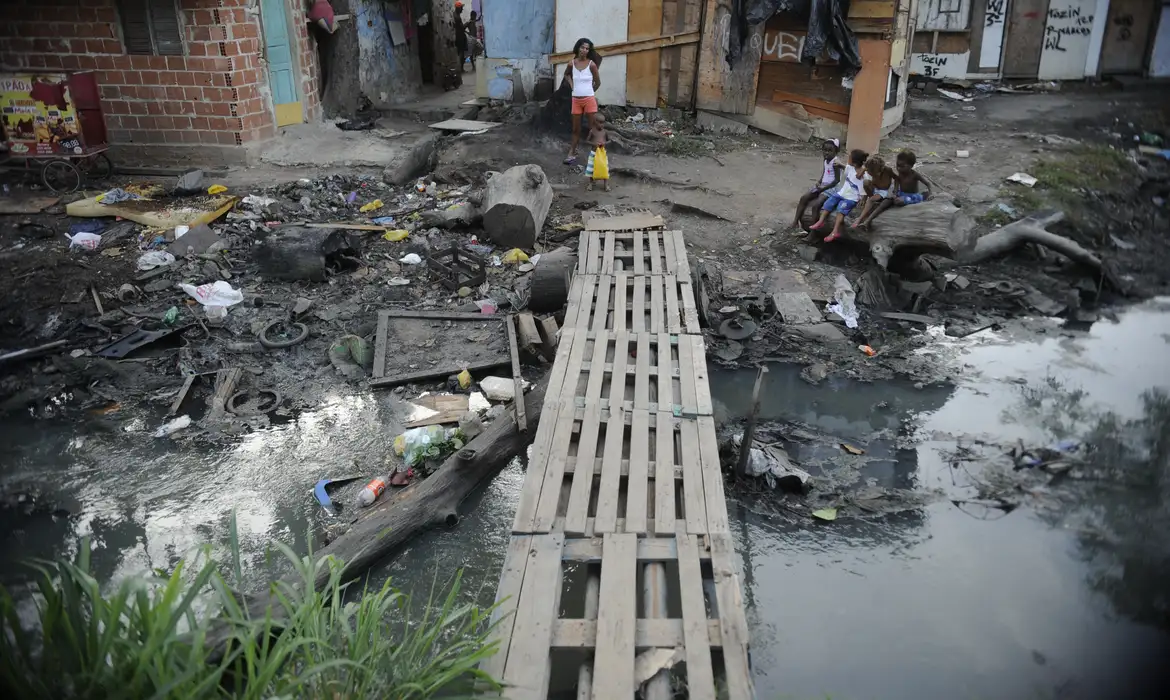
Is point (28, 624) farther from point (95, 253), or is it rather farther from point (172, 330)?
point (95, 253)

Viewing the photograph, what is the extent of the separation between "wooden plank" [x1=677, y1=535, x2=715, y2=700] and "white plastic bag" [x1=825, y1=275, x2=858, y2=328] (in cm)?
359

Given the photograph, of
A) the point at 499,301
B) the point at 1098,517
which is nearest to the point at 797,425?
the point at 1098,517

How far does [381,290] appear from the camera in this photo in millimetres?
6531

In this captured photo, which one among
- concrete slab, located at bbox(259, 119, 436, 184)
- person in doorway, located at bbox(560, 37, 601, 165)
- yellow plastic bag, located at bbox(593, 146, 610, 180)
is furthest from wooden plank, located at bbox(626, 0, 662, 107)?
yellow plastic bag, located at bbox(593, 146, 610, 180)

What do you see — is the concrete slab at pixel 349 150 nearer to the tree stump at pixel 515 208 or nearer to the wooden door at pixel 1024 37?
the tree stump at pixel 515 208

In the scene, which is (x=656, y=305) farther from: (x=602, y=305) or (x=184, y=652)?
(x=184, y=652)

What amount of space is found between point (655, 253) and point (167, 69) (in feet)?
22.3

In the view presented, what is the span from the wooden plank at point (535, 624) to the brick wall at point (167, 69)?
833cm

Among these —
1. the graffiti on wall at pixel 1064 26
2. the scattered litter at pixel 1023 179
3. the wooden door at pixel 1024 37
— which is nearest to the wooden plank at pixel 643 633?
the scattered litter at pixel 1023 179

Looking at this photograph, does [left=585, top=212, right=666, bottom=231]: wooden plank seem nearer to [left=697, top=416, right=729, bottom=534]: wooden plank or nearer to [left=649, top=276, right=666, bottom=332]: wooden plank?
[left=649, top=276, right=666, bottom=332]: wooden plank

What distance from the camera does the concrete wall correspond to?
12.2 metres

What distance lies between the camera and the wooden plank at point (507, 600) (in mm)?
2559

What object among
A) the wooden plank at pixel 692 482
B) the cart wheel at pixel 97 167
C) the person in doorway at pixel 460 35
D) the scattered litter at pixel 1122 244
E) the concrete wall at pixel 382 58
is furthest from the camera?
the person in doorway at pixel 460 35

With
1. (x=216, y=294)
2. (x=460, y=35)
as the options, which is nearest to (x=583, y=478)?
(x=216, y=294)
